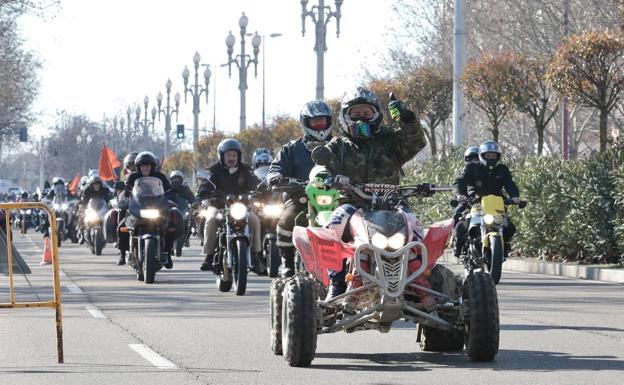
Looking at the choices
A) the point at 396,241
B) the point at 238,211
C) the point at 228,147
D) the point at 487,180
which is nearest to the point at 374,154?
the point at 396,241

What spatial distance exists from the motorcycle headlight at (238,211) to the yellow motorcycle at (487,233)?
9.28 feet

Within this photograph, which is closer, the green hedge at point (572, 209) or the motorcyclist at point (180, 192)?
the green hedge at point (572, 209)

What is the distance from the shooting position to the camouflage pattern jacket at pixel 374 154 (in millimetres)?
12172

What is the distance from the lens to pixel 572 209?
2366cm

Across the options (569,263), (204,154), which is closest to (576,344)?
(569,263)

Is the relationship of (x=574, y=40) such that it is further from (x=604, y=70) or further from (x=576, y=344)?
(x=576, y=344)

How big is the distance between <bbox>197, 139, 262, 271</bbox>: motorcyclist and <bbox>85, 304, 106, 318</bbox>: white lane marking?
2.36 meters

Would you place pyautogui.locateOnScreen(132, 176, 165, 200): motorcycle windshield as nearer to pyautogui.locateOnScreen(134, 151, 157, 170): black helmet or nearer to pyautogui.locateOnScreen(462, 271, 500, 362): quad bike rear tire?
pyautogui.locateOnScreen(134, 151, 157, 170): black helmet

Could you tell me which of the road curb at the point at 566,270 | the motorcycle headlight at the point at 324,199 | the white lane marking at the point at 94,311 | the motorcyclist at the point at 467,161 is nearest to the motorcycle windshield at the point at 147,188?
the motorcyclist at the point at 467,161

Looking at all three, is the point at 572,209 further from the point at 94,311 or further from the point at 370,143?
the point at 370,143

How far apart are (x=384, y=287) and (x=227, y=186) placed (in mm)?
9217

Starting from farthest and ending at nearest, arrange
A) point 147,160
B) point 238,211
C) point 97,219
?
point 97,219, point 147,160, point 238,211

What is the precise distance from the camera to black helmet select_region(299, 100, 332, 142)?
15.5m

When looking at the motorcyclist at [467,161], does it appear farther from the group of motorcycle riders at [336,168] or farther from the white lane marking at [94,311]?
the white lane marking at [94,311]
